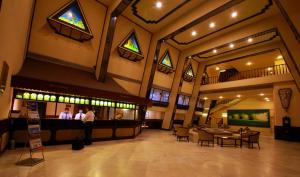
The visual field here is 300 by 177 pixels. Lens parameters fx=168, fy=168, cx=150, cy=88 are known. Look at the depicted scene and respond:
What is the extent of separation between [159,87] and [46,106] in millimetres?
7736

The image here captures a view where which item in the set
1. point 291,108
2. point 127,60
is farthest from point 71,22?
point 291,108

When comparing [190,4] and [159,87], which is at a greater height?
[190,4]

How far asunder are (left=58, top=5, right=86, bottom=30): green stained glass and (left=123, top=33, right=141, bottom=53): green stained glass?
258 cm

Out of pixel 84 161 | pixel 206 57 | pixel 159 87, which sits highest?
pixel 206 57

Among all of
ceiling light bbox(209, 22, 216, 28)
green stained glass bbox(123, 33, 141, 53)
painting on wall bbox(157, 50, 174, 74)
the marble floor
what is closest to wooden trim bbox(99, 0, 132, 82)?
green stained glass bbox(123, 33, 141, 53)

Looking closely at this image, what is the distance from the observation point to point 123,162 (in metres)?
4.69

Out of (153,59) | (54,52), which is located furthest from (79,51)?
(153,59)

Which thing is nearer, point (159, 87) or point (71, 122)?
point (71, 122)

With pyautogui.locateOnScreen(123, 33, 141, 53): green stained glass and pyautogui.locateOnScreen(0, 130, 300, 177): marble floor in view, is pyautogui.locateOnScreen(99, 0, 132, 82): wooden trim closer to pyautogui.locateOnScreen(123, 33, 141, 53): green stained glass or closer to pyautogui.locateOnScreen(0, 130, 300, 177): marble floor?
pyautogui.locateOnScreen(123, 33, 141, 53): green stained glass

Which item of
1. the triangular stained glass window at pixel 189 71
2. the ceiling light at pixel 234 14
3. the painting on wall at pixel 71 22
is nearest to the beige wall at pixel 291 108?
the triangular stained glass window at pixel 189 71

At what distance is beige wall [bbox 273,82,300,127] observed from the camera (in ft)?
36.0

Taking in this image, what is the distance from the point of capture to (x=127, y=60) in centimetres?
1046

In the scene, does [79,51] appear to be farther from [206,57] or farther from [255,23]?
[206,57]

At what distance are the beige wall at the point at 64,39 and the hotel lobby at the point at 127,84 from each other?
0.04 metres
